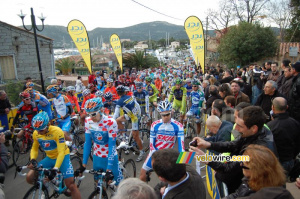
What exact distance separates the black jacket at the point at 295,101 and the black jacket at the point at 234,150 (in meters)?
3.48

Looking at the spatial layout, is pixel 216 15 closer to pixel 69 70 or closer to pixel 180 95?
pixel 69 70

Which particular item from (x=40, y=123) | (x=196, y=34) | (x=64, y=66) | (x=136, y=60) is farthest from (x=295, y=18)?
(x=64, y=66)

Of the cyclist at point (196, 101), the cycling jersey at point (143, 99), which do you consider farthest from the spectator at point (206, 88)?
the cycling jersey at point (143, 99)

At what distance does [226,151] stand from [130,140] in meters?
4.45

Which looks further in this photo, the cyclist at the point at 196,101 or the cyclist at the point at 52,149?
the cyclist at the point at 196,101

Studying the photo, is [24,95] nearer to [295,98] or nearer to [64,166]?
[64,166]

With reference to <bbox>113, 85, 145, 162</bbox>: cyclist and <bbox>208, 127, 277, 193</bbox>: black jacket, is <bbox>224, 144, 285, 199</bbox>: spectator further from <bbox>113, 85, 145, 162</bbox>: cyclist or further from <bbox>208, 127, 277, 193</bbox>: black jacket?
<bbox>113, 85, 145, 162</bbox>: cyclist

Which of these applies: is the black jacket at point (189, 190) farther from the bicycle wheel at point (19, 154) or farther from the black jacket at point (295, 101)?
the bicycle wheel at point (19, 154)

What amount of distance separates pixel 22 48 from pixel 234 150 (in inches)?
727

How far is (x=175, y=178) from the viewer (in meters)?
2.04

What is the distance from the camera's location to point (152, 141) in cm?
407

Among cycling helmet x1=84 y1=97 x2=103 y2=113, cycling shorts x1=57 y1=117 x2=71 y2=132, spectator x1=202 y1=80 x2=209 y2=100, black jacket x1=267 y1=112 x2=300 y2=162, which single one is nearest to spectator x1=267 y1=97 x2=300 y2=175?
black jacket x1=267 y1=112 x2=300 y2=162

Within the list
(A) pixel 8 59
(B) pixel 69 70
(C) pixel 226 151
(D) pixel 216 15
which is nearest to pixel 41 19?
(A) pixel 8 59

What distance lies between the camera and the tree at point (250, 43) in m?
22.7
